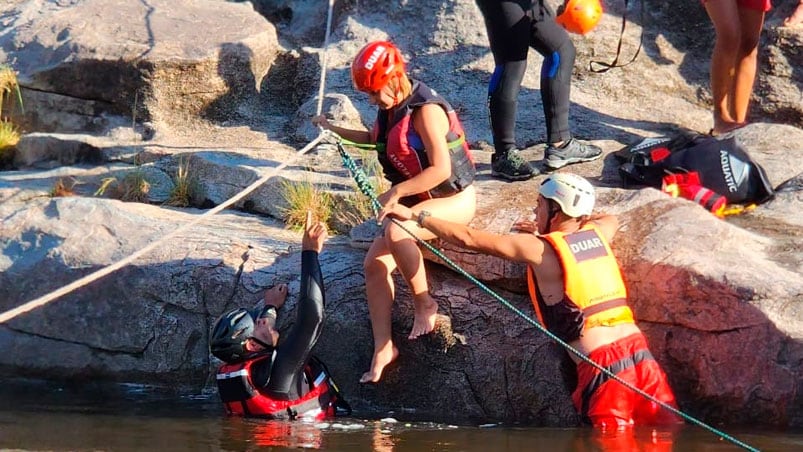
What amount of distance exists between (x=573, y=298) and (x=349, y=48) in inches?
182

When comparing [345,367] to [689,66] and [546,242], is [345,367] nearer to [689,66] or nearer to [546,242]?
[546,242]

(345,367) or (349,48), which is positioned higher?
(349,48)

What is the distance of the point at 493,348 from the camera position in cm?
625

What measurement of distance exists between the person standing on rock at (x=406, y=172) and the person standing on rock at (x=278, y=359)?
0.89ft

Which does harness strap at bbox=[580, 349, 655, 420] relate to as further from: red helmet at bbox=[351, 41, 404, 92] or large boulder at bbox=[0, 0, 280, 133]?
large boulder at bbox=[0, 0, 280, 133]

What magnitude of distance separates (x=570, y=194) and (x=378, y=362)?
4.00 feet

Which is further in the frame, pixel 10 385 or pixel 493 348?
pixel 10 385

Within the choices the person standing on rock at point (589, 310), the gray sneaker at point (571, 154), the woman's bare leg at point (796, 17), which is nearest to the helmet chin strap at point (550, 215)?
the person standing on rock at point (589, 310)

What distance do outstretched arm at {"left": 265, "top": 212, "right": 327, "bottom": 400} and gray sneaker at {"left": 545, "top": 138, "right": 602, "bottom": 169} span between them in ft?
5.98

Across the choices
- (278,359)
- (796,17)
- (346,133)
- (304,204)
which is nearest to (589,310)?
(278,359)

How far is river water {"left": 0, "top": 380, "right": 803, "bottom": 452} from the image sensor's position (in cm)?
550

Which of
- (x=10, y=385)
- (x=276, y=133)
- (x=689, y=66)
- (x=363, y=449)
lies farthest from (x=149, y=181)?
(x=689, y=66)

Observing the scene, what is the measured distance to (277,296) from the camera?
6.45 metres

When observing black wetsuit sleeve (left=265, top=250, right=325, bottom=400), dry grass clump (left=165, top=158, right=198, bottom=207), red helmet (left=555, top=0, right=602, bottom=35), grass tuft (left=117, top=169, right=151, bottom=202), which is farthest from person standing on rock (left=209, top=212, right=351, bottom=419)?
red helmet (left=555, top=0, right=602, bottom=35)
